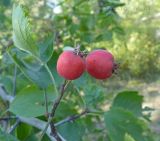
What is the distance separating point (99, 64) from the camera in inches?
26.6

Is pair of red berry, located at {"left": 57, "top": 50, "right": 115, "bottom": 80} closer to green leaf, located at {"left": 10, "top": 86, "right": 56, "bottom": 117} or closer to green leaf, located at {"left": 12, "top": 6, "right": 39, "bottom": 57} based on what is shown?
green leaf, located at {"left": 12, "top": 6, "right": 39, "bottom": 57}

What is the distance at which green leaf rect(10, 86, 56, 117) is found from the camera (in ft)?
2.81

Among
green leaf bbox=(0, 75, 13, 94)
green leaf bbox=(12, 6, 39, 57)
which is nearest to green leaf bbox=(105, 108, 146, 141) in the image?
green leaf bbox=(12, 6, 39, 57)

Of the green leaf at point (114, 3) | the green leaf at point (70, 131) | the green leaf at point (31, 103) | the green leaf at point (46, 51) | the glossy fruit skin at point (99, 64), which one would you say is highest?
the glossy fruit skin at point (99, 64)

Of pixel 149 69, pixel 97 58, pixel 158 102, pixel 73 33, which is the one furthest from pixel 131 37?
pixel 97 58

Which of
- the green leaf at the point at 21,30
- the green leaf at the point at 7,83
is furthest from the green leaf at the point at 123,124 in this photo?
the green leaf at the point at 7,83

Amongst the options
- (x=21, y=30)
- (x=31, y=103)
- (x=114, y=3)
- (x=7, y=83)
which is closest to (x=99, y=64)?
(x=21, y=30)

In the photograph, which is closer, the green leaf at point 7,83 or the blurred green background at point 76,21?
the green leaf at point 7,83

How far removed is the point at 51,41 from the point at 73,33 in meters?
1.07

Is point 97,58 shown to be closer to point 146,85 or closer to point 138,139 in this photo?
point 138,139

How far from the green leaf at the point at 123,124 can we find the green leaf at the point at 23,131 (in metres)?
0.29

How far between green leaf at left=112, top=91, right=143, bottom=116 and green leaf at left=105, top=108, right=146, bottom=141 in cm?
15

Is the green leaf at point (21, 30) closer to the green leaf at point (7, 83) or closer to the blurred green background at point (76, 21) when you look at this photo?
the blurred green background at point (76, 21)

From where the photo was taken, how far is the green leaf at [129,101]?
989 mm
